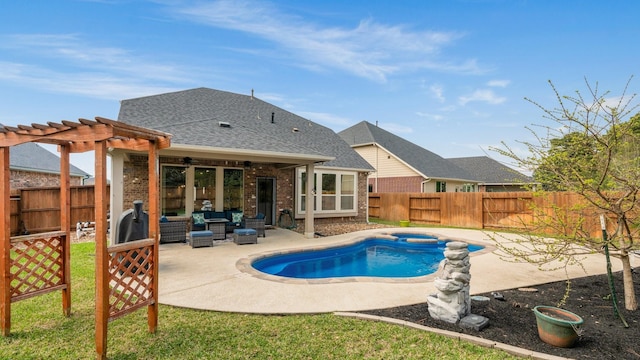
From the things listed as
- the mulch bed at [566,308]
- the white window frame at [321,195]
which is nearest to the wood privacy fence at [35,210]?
the white window frame at [321,195]

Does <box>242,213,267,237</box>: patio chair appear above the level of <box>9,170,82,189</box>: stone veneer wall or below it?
below

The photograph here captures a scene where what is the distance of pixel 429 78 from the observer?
48.9 ft

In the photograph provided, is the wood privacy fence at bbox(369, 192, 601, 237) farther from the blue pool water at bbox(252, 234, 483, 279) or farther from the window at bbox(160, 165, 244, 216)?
the window at bbox(160, 165, 244, 216)

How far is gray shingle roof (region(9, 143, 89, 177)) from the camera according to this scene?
16016mm

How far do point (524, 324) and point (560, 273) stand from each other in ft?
13.2

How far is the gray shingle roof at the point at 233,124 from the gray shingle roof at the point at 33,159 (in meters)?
8.57

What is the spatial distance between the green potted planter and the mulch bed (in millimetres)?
70

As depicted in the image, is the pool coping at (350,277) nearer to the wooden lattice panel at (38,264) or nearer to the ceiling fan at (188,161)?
the wooden lattice panel at (38,264)

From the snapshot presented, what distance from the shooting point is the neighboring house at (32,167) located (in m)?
15.9

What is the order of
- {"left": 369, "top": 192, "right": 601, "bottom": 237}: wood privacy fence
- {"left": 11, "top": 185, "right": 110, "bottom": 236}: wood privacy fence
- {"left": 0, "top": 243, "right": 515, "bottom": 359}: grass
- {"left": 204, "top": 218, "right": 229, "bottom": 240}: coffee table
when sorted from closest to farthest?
1. {"left": 0, "top": 243, "right": 515, "bottom": 359}: grass
2. {"left": 204, "top": 218, "right": 229, "bottom": 240}: coffee table
3. {"left": 11, "top": 185, "right": 110, "bottom": 236}: wood privacy fence
4. {"left": 369, "top": 192, "right": 601, "bottom": 237}: wood privacy fence

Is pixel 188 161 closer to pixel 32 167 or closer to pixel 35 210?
pixel 35 210

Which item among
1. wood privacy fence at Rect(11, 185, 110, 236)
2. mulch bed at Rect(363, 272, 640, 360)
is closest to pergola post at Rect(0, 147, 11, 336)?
mulch bed at Rect(363, 272, 640, 360)

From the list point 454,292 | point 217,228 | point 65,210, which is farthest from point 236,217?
point 454,292

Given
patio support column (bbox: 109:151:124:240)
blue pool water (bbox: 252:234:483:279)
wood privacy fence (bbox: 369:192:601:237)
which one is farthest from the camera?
wood privacy fence (bbox: 369:192:601:237)
